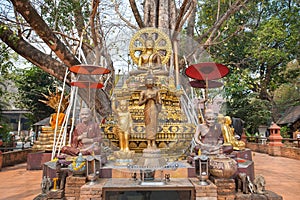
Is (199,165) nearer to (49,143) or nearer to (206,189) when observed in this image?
(206,189)

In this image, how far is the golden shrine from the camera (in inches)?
212

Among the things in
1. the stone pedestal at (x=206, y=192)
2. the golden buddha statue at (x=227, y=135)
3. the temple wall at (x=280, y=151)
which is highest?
the golden buddha statue at (x=227, y=135)

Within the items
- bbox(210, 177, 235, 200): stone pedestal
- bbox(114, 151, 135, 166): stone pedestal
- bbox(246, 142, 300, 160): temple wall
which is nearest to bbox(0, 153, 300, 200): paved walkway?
bbox(210, 177, 235, 200): stone pedestal

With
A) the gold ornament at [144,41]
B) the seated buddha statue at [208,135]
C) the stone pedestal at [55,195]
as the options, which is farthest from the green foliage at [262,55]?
the stone pedestal at [55,195]

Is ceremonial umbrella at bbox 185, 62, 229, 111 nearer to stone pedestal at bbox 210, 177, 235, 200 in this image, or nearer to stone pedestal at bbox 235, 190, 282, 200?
stone pedestal at bbox 210, 177, 235, 200

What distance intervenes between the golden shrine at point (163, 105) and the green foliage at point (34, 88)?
1060cm

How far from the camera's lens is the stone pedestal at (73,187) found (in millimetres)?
3758

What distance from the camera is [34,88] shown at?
15.7 m

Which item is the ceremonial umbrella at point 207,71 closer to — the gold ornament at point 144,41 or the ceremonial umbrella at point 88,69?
the gold ornament at point 144,41

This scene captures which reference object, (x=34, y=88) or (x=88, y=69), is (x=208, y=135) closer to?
(x=88, y=69)

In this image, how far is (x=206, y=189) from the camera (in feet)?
11.9

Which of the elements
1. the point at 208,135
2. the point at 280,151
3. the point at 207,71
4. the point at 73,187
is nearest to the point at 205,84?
the point at 207,71

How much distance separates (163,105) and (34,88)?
12355mm

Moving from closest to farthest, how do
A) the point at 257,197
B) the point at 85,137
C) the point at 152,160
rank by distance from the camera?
the point at 257,197 → the point at 152,160 → the point at 85,137
